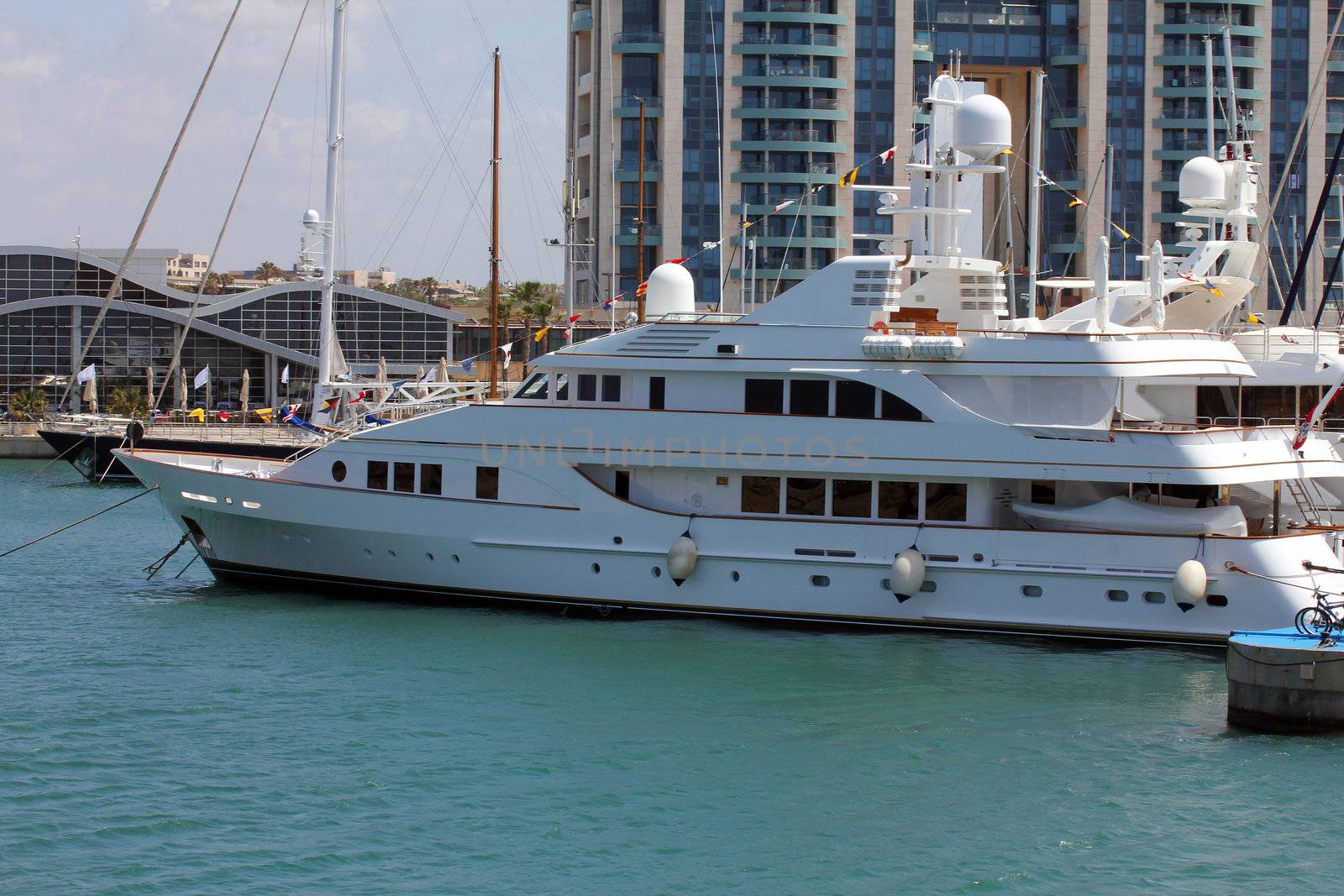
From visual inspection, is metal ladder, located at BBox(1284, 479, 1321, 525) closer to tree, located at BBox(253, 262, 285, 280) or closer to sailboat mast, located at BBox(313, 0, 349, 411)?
sailboat mast, located at BBox(313, 0, 349, 411)

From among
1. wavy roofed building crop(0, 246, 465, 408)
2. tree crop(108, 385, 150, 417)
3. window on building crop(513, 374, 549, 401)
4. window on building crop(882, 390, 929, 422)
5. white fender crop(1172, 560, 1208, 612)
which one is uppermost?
wavy roofed building crop(0, 246, 465, 408)

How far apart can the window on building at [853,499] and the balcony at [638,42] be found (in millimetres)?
47964

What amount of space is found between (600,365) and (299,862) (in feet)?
33.7

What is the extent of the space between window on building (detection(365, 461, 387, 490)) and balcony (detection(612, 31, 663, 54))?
4673cm

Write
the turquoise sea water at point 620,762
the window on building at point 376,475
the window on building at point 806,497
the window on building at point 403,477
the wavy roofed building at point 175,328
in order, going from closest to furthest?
the turquoise sea water at point 620,762
the window on building at point 806,497
the window on building at point 403,477
the window on building at point 376,475
the wavy roofed building at point 175,328

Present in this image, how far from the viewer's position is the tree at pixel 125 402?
5934cm

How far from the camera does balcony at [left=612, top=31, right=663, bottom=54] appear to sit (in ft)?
214

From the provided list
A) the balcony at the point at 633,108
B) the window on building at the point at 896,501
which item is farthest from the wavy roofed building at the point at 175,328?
the window on building at the point at 896,501

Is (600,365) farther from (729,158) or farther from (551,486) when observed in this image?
(729,158)

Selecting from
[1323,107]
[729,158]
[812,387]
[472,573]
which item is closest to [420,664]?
[472,573]

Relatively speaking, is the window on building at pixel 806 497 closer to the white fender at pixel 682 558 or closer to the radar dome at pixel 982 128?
the white fender at pixel 682 558

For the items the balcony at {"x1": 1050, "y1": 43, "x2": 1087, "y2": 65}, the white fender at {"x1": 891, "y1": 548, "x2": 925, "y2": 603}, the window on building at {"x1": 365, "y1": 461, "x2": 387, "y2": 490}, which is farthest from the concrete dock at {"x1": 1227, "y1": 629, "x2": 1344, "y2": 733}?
the balcony at {"x1": 1050, "y1": 43, "x2": 1087, "y2": 65}

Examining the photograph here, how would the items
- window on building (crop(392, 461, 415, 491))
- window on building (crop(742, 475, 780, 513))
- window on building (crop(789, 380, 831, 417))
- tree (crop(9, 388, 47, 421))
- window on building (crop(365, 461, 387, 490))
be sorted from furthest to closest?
1. tree (crop(9, 388, 47, 421))
2. window on building (crop(365, 461, 387, 490))
3. window on building (crop(392, 461, 415, 491))
4. window on building (crop(742, 475, 780, 513))
5. window on building (crop(789, 380, 831, 417))

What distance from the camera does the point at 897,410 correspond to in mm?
20531
